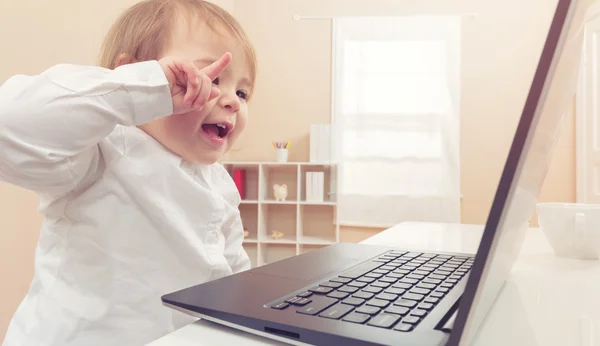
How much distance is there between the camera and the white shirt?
503 millimetres

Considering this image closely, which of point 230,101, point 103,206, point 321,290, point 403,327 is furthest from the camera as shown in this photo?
point 230,101

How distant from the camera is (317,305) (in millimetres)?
396

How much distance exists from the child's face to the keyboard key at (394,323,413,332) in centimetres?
49

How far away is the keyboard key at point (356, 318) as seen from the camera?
0.35m

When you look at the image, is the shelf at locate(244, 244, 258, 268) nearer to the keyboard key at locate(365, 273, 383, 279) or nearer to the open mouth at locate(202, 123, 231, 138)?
the open mouth at locate(202, 123, 231, 138)

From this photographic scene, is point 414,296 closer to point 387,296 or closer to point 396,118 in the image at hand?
point 387,296

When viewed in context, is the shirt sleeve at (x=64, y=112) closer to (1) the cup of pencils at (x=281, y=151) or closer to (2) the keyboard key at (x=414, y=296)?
(2) the keyboard key at (x=414, y=296)

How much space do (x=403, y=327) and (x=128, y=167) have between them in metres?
0.50

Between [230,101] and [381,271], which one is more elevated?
[230,101]

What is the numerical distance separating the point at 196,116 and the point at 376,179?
2.61 m

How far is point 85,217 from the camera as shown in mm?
648

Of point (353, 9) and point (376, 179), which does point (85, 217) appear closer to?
point (376, 179)

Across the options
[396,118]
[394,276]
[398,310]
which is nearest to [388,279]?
[394,276]

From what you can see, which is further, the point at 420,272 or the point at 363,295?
the point at 420,272
